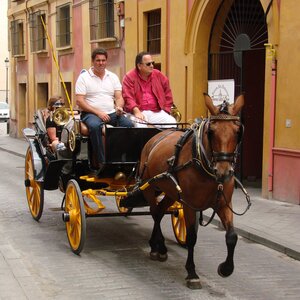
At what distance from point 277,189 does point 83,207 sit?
16.3ft

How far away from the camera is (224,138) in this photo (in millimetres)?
4844

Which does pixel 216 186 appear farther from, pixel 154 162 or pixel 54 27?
pixel 54 27

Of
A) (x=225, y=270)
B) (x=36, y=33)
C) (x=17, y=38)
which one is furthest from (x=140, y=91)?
(x=17, y=38)

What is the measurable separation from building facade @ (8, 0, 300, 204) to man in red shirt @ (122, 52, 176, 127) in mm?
1727

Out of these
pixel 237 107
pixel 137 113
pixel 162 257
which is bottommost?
pixel 162 257

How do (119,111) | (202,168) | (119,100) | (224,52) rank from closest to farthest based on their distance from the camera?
1. (202,168)
2. (119,111)
3. (119,100)
4. (224,52)

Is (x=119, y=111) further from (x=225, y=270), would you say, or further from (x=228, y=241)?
(x=225, y=270)

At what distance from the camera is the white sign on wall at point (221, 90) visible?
37.6ft

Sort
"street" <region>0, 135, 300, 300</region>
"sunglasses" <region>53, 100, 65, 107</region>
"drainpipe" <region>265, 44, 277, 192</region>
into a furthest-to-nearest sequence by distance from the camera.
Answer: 1. "drainpipe" <region>265, 44, 277, 192</region>
2. "sunglasses" <region>53, 100, 65, 107</region>
3. "street" <region>0, 135, 300, 300</region>

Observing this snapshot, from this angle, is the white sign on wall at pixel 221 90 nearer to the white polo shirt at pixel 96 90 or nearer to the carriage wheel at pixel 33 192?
the carriage wheel at pixel 33 192

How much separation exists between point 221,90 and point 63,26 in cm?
1096

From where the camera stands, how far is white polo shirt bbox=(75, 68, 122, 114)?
7031mm

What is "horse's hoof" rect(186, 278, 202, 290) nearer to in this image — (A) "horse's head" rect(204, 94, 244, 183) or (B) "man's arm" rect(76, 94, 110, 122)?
(A) "horse's head" rect(204, 94, 244, 183)

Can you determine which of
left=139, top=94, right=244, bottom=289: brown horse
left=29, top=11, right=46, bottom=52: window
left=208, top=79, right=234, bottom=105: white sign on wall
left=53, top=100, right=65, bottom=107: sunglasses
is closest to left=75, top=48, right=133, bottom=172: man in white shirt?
left=139, top=94, right=244, bottom=289: brown horse
